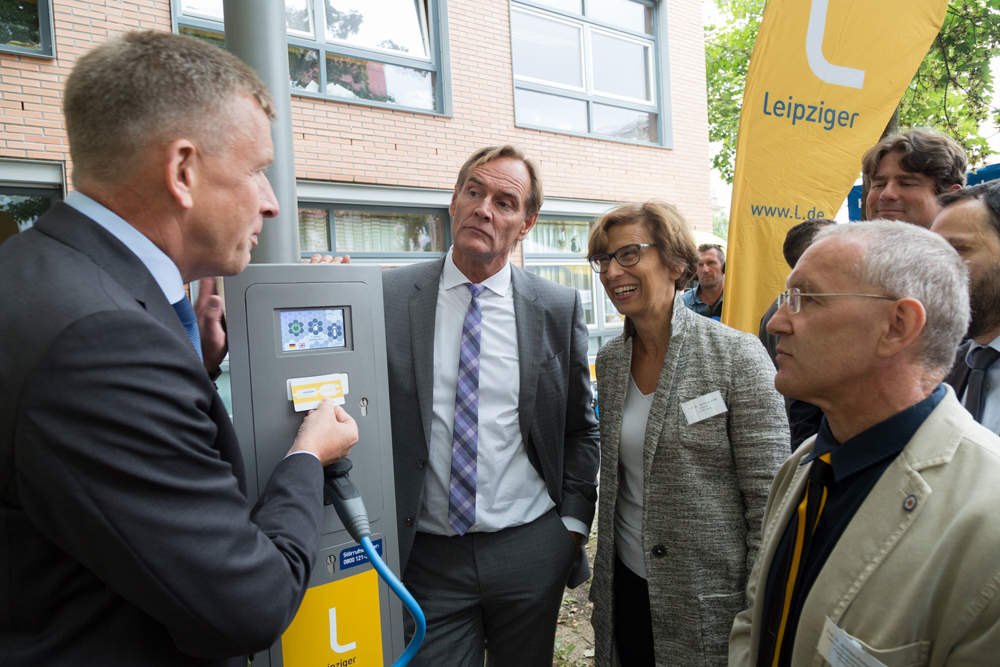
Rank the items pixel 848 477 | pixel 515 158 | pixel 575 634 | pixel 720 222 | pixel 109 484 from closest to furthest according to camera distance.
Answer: pixel 109 484 < pixel 848 477 < pixel 515 158 < pixel 575 634 < pixel 720 222

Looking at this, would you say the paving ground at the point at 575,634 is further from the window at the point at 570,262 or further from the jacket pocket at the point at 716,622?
the window at the point at 570,262

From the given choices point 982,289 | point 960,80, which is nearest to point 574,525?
point 982,289

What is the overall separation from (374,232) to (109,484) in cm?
697

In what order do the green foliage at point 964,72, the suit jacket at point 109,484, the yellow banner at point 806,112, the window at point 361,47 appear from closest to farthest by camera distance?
the suit jacket at point 109,484 → the yellow banner at point 806,112 → the green foliage at point 964,72 → the window at point 361,47

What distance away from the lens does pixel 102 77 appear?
91 centimetres

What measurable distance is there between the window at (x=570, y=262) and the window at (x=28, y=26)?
5809 mm

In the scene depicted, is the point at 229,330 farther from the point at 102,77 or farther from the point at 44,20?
the point at 44,20

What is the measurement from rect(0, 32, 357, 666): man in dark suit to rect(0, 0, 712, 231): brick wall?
232 inches

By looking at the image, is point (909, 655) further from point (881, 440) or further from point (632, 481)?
point (632, 481)

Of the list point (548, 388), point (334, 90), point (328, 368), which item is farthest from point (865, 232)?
point (334, 90)

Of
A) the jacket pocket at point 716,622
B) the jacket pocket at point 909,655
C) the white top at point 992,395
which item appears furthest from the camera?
the jacket pocket at point 716,622

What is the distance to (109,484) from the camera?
764 mm

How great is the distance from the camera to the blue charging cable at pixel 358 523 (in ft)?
4.03

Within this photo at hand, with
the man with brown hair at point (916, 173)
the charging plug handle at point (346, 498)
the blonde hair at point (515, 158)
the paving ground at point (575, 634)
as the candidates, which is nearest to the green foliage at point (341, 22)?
the blonde hair at point (515, 158)
